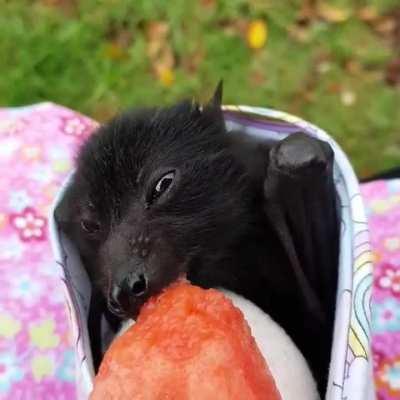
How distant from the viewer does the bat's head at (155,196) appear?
0.86 meters

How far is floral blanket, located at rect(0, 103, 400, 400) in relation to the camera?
110 centimetres

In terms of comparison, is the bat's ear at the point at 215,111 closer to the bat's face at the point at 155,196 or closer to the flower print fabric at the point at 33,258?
the bat's face at the point at 155,196

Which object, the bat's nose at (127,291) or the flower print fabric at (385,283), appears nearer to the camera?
the bat's nose at (127,291)

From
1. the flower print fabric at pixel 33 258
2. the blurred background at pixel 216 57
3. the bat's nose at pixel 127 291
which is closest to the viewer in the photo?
the bat's nose at pixel 127 291

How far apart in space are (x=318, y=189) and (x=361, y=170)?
794mm

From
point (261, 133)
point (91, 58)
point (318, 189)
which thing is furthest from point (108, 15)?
point (318, 189)

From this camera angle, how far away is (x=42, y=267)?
1.17 meters

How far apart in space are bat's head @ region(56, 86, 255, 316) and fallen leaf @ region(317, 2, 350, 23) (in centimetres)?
93

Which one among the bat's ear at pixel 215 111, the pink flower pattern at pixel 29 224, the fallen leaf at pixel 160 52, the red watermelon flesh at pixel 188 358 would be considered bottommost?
the pink flower pattern at pixel 29 224

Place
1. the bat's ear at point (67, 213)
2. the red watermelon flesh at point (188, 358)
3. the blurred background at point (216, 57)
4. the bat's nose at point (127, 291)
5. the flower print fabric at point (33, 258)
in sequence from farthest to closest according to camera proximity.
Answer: the blurred background at point (216, 57) → the flower print fabric at point (33, 258) → the bat's ear at point (67, 213) → the bat's nose at point (127, 291) → the red watermelon flesh at point (188, 358)

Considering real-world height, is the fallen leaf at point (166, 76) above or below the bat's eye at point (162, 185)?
below

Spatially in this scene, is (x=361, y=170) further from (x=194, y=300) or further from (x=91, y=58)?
(x=194, y=300)

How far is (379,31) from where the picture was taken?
179cm

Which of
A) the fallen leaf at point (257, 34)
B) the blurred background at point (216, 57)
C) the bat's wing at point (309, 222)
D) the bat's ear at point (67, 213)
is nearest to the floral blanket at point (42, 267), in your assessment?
the bat's ear at point (67, 213)
